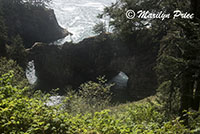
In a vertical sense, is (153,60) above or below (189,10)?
below

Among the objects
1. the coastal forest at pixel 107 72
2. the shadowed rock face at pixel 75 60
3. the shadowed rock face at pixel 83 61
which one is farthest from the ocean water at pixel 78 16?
the shadowed rock face at pixel 83 61

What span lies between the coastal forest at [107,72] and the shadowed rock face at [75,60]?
0.24 meters

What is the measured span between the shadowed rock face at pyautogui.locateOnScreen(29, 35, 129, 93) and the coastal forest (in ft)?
0.77

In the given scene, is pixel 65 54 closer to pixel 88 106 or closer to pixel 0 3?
pixel 0 3

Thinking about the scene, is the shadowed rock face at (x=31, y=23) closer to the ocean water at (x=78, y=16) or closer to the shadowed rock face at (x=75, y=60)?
the ocean water at (x=78, y=16)

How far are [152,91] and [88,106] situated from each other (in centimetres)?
2183

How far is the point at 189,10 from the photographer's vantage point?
7.12 m

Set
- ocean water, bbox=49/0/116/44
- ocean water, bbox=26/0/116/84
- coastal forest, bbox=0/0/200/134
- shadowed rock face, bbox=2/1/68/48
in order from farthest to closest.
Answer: ocean water, bbox=49/0/116/44, ocean water, bbox=26/0/116/84, shadowed rock face, bbox=2/1/68/48, coastal forest, bbox=0/0/200/134

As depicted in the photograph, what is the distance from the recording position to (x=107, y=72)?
47156 millimetres

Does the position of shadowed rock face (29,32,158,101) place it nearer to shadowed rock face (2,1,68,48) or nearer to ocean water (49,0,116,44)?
ocean water (49,0,116,44)

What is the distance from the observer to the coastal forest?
15.8 feet

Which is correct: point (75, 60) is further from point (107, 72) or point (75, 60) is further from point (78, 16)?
point (78, 16)

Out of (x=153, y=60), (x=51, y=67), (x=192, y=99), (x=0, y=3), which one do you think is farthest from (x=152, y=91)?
(x=0, y=3)

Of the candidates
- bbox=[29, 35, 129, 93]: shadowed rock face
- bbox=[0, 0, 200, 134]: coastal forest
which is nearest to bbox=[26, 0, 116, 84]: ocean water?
bbox=[0, 0, 200, 134]: coastal forest
